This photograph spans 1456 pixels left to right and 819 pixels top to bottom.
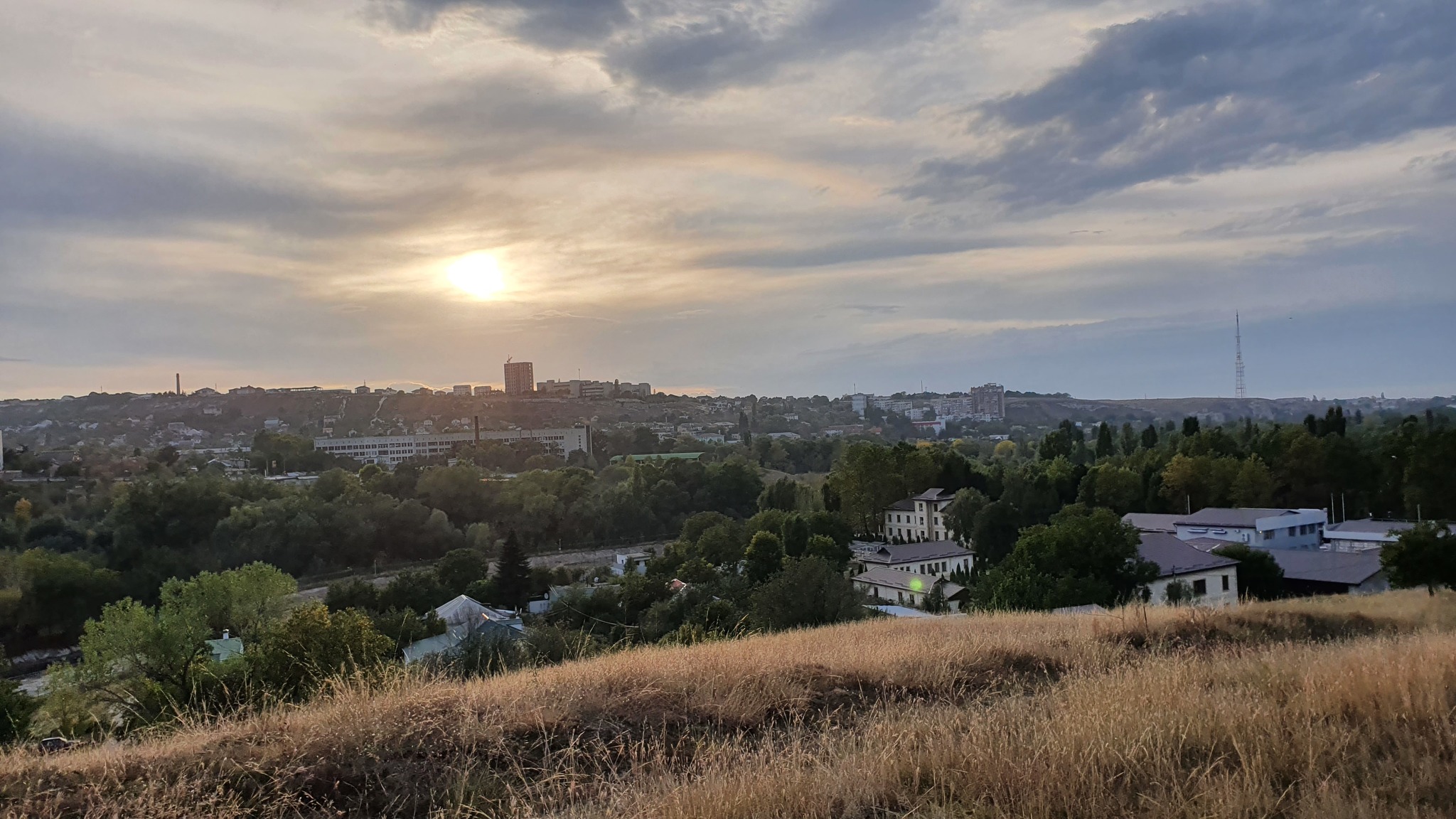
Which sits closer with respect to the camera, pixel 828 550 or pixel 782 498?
pixel 828 550

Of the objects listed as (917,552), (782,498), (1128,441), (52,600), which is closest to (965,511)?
(917,552)

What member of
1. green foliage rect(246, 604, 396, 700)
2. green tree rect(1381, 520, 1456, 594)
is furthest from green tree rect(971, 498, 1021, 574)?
green foliage rect(246, 604, 396, 700)

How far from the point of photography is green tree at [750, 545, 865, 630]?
19875 mm

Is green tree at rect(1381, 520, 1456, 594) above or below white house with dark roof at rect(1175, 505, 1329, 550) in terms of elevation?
above

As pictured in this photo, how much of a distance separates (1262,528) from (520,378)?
13341 centimetres

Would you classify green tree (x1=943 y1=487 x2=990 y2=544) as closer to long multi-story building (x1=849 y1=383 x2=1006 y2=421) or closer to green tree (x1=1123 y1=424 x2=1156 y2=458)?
green tree (x1=1123 y1=424 x2=1156 y2=458)

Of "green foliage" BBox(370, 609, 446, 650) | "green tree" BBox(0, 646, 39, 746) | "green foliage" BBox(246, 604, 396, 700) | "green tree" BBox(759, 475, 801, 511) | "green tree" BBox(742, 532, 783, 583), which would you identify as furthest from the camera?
"green tree" BBox(759, 475, 801, 511)

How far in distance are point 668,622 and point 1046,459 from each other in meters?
39.5

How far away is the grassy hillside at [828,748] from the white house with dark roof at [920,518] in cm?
4645

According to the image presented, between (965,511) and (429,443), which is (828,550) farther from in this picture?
(429,443)

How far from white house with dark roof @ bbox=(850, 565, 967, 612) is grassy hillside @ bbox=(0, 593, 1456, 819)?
85.9 feet

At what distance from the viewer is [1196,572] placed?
85.4ft

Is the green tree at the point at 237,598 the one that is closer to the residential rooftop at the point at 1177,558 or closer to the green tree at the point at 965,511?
the residential rooftop at the point at 1177,558

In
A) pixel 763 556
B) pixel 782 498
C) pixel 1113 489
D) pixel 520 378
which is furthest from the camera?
pixel 520 378
